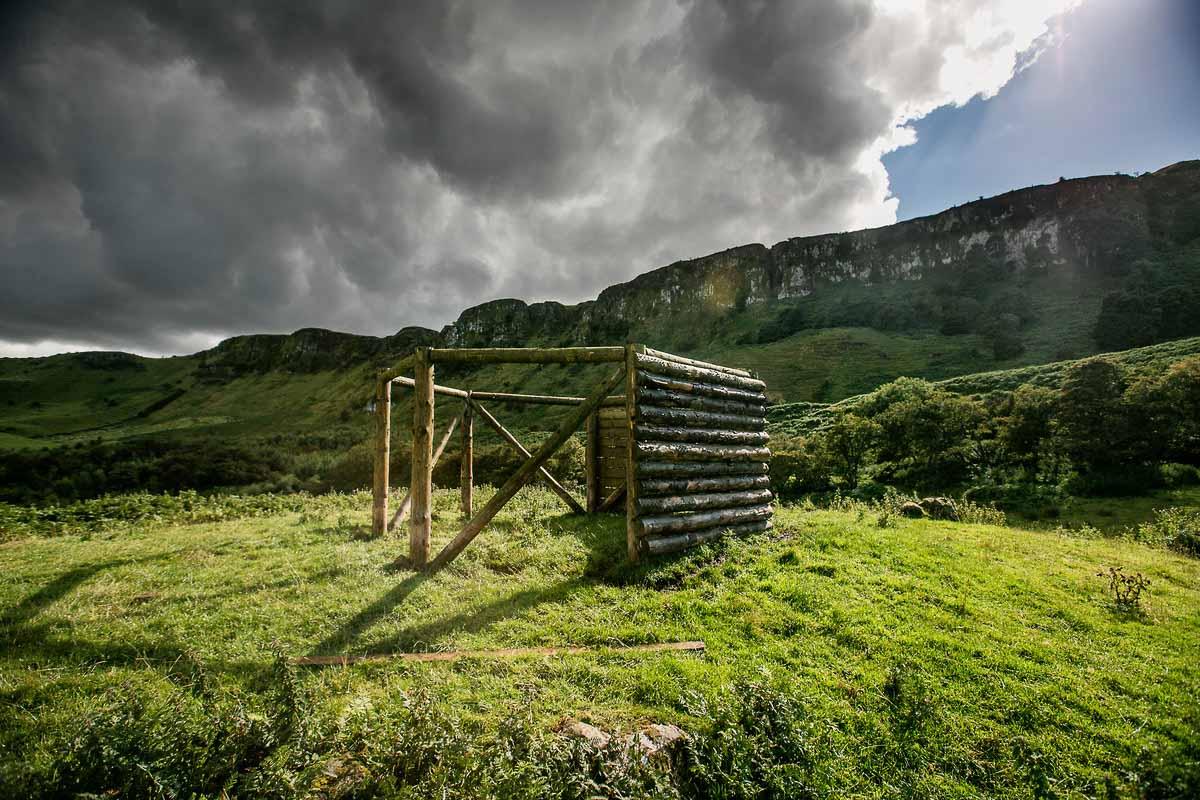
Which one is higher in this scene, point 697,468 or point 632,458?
point 632,458

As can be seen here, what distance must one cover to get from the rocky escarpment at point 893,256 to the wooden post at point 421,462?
106m

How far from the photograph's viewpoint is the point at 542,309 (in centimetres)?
12350

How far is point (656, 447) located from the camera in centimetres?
727

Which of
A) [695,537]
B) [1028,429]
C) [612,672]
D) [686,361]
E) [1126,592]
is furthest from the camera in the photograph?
[1028,429]

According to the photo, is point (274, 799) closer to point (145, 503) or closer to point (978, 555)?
point (978, 555)

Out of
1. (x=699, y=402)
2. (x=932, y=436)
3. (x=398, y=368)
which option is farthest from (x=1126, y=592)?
(x=932, y=436)

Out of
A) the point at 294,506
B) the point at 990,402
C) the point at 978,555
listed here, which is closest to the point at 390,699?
the point at 978,555

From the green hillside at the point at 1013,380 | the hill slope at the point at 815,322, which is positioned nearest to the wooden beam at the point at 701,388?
the green hillside at the point at 1013,380

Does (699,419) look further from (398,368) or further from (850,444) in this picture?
(850,444)

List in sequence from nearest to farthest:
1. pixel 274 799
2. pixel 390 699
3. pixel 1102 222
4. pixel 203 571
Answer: pixel 274 799 < pixel 390 699 < pixel 203 571 < pixel 1102 222

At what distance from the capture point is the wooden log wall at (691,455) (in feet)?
23.4

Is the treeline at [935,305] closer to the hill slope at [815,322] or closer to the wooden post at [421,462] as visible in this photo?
the hill slope at [815,322]

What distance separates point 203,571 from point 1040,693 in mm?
10740

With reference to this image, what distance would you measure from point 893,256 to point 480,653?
135 m
